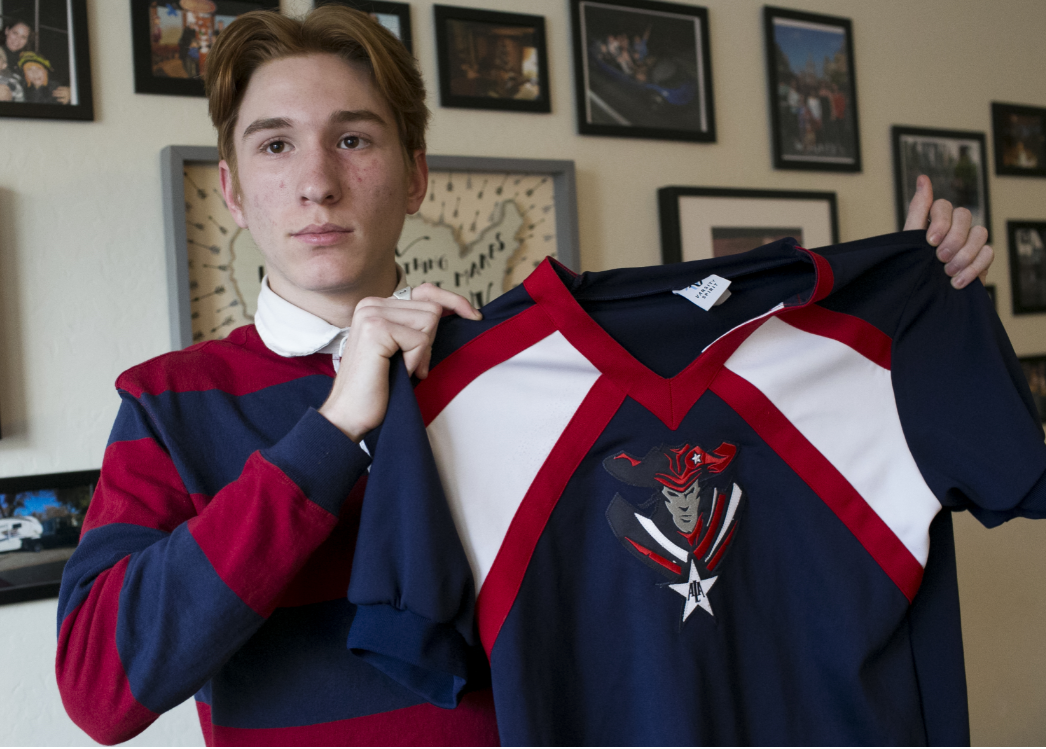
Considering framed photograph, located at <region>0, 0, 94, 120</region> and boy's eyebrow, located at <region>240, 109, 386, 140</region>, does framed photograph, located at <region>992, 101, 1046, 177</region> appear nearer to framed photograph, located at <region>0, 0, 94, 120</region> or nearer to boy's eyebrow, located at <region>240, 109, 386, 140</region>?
boy's eyebrow, located at <region>240, 109, 386, 140</region>

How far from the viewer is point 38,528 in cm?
128

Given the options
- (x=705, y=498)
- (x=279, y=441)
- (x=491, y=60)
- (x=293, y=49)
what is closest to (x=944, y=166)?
(x=491, y=60)

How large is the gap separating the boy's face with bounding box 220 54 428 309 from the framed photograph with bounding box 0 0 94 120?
52 centimetres

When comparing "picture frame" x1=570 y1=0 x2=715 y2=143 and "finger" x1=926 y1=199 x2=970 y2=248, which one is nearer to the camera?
"finger" x1=926 y1=199 x2=970 y2=248

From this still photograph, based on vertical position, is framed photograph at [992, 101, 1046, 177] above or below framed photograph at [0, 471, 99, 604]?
above

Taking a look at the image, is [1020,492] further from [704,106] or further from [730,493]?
[704,106]

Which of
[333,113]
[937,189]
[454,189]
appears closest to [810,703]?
[333,113]

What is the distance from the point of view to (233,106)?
0.99 meters

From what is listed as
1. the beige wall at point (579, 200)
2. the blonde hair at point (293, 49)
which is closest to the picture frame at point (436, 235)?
the beige wall at point (579, 200)

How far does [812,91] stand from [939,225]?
1.12 m

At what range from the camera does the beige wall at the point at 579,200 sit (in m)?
1.29

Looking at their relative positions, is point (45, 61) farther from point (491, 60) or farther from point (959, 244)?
point (959, 244)

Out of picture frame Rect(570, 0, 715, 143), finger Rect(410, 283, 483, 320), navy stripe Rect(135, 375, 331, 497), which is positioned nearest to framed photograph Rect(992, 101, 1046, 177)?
picture frame Rect(570, 0, 715, 143)

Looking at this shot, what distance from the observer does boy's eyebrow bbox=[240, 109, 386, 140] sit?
0.92 metres
